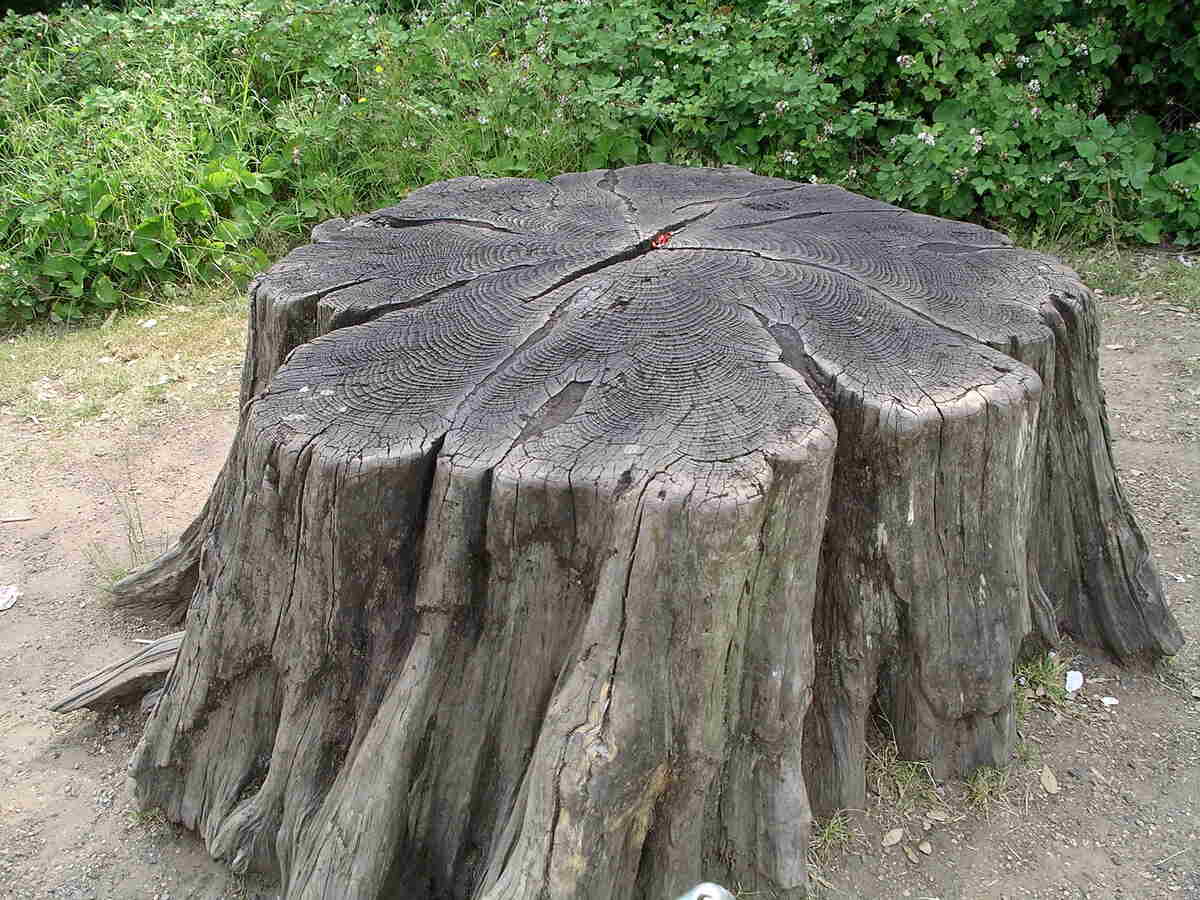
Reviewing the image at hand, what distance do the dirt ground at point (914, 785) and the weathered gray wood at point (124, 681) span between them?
0.09m

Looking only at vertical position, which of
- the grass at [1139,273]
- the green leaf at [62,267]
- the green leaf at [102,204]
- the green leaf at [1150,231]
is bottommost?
the green leaf at [62,267]

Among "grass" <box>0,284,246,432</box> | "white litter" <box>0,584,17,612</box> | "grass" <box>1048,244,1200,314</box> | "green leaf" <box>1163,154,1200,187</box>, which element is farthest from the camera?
"green leaf" <box>1163,154,1200,187</box>

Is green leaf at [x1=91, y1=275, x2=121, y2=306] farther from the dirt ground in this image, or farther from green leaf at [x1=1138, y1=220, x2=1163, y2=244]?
green leaf at [x1=1138, y1=220, x2=1163, y2=244]

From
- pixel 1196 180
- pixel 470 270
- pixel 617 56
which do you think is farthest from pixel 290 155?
pixel 1196 180

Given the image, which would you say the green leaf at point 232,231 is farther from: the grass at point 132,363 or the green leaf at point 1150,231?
the green leaf at point 1150,231

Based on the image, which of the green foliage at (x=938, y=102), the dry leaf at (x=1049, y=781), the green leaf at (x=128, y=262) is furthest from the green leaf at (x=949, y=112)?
the green leaf at (x=128, y=262)

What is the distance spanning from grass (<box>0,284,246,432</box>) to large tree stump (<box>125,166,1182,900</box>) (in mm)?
2321

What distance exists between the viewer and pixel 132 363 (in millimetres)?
4910

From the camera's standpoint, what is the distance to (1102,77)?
5.23m

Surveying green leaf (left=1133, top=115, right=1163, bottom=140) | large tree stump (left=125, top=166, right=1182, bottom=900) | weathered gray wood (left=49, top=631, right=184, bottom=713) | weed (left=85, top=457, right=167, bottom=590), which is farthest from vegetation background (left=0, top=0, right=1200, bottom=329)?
weathered gray wood (left=49, top=631, right=184, bottom=713)

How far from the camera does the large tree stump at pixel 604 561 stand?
5.83 feet

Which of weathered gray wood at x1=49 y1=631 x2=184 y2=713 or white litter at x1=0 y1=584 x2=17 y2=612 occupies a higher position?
weathered gray wood at x1=49 y1=631 x2=184 y2=713

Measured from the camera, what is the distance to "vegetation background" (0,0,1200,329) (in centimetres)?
515

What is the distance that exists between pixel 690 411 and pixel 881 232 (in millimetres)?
1150
